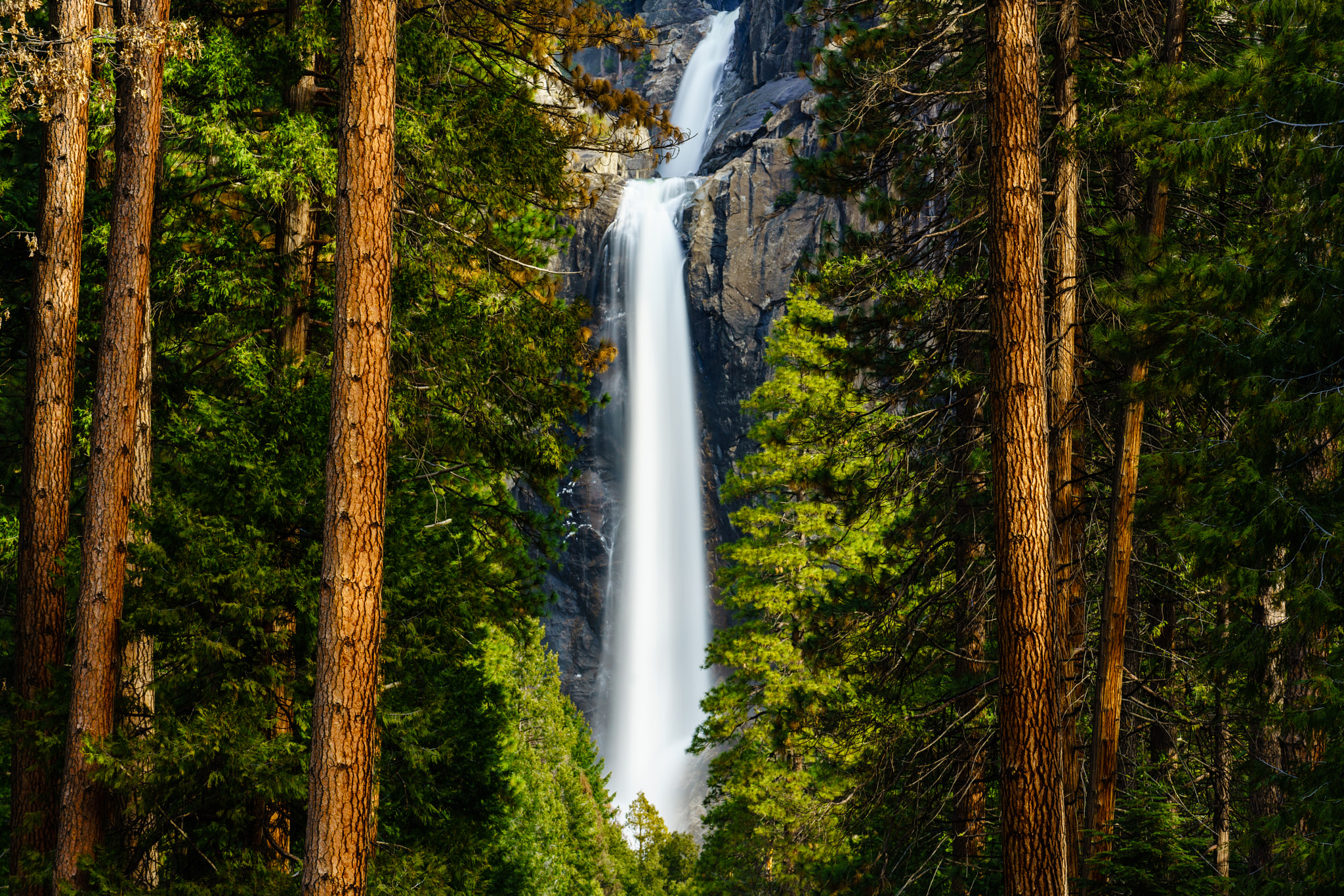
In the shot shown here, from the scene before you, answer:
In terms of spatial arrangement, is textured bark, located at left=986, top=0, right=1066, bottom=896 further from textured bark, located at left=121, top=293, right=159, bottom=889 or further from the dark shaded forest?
textured bark, located at left=121, top=293, right=159, bottom=889

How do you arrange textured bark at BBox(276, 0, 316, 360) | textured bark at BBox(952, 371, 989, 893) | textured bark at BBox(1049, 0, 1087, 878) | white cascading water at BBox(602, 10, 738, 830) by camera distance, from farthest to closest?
white cascading water at BBox(602, 10, 738, 830), textured bark at BBox(276, 0, 316, 360), textured bark at BBox(1049, 0, 1087, 878), textured bark at BBox(952, 371, 989, 893)

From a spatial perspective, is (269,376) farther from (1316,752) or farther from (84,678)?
(1316,752)

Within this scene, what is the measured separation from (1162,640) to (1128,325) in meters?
4.36

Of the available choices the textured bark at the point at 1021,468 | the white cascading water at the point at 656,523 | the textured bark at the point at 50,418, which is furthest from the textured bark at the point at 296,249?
the white cascading water at the point at 656,523

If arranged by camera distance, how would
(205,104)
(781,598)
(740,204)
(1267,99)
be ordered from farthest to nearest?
(740,204), (781,598), (205,104), (1267,99)

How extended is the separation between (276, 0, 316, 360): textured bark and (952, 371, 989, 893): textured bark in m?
4.95

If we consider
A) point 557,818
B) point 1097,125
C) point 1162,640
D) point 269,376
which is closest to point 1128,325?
point 1097,125

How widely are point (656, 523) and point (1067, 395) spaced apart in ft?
127

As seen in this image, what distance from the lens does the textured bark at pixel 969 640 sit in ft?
19.8

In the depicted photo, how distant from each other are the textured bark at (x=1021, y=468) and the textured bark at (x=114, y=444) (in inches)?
200

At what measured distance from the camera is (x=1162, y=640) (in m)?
9.16

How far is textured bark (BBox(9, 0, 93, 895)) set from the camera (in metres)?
6.59

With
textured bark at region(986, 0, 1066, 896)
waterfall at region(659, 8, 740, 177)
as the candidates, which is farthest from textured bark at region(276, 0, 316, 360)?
waterfall at region(659, 8, 740, 177)

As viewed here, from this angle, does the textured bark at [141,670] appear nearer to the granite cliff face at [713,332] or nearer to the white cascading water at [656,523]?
the white cascading water at [656,523]
